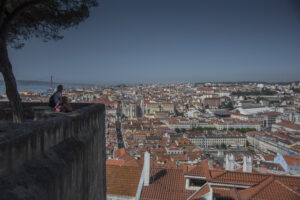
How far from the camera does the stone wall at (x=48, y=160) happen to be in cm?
98

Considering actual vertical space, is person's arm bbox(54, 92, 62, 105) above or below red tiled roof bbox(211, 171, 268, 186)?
above

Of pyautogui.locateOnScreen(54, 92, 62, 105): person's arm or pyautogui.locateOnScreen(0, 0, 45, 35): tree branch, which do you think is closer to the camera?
pyautogui.locateOnScreen(0, 0, 45, 35): tree branch

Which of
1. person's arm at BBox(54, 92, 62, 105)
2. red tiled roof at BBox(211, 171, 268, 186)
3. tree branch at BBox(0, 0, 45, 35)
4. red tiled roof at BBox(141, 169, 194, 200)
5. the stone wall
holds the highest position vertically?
tree branch at BBox(0, 0, 45, 35)

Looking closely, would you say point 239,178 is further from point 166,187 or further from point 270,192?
point 166,187

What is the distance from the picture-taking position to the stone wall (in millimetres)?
983

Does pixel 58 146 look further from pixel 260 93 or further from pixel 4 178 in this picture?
pixel 260 93

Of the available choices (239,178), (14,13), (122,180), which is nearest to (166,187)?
(122,180)

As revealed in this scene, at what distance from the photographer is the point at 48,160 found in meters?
1.29

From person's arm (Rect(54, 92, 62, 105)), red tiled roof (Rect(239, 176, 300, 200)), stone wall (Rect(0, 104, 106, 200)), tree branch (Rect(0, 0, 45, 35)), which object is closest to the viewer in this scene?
stone wall (Rect(0, 104, 106, 200))

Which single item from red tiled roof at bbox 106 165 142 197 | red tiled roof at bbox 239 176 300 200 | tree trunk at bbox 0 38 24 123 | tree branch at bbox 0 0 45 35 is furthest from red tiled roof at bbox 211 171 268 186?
tree branch at bbox 0 0 45 35

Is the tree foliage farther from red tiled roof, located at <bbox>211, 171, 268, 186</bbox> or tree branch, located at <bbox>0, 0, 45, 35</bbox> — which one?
red tiled roof, located at <bbox>211, 171, 268, 186</bbox>

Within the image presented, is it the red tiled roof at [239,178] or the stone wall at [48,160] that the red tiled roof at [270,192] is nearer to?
the red tiled roof at [239,178]

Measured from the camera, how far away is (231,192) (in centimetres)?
455

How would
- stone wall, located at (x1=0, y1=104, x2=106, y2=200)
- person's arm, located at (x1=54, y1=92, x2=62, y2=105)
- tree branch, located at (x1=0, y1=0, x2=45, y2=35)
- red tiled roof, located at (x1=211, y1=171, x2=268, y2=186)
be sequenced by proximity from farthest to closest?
red tiled roof, located at (x1=211, y1=171, x2=268, y2=186) → person's arm, located at (x1=54, y1=92, x2=62, y2=105) → tree branch, located at (x1=0, y1=0, x2=45, y2=35) → stone wall, located at (x1=0, y1=104, x2=106, y2=200)
